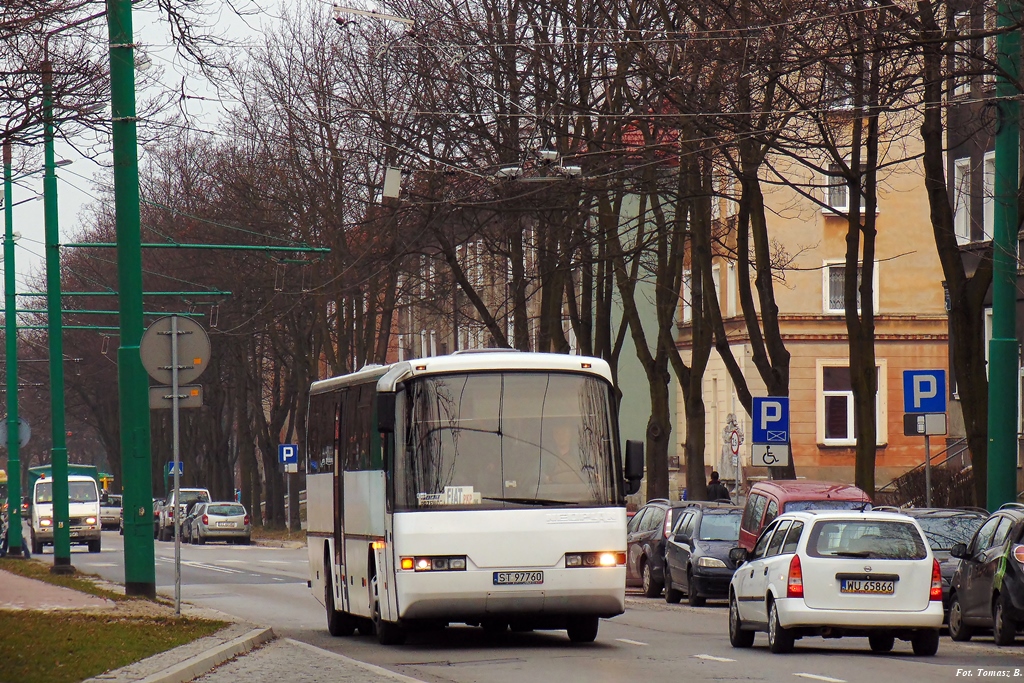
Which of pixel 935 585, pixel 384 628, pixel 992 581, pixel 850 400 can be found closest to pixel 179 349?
pixel 384 628

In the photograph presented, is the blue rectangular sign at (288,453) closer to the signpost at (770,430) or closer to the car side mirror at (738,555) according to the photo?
the signpost at (770,430)

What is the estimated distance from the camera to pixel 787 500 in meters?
24.4

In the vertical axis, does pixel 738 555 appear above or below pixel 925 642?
above

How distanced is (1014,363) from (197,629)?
10550 mm

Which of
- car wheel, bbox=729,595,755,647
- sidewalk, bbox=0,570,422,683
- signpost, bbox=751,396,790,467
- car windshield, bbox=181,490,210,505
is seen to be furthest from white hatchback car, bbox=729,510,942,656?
car windshield, bbox=181,490,210,505

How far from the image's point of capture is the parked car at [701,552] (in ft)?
85.5

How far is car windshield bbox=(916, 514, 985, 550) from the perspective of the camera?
21.7 meters

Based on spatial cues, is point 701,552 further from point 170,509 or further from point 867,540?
point 170,509

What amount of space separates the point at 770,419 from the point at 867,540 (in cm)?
1330

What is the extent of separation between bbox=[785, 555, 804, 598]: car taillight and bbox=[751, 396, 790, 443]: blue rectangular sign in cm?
1318

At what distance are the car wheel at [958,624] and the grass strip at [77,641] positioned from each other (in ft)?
26.2

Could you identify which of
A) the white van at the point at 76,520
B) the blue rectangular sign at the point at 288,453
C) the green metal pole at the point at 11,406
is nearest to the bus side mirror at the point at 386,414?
the green metal pole at the point at 11,406

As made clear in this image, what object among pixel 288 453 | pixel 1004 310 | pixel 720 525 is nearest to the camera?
pixel 1004 310

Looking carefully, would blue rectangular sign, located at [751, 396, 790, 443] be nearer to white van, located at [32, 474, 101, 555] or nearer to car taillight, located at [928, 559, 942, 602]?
car taillight, located at [928, 559, 942, 602]
